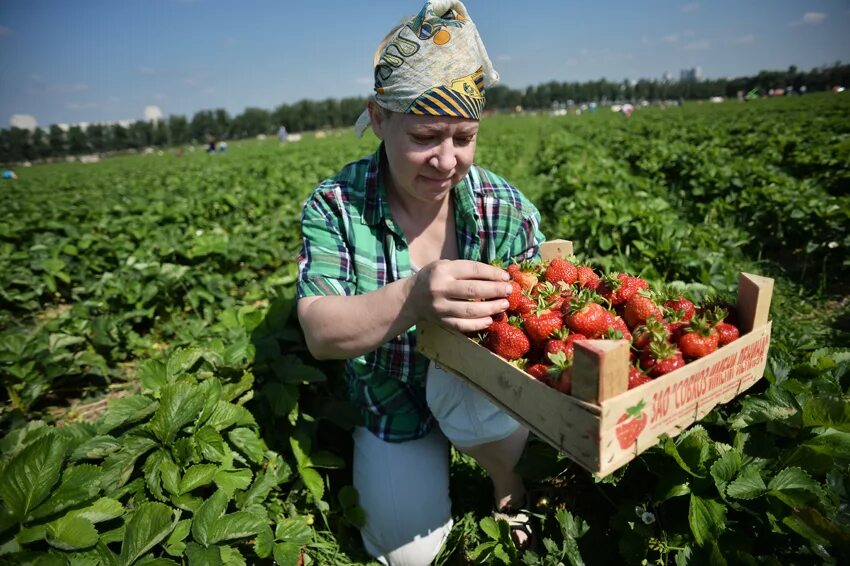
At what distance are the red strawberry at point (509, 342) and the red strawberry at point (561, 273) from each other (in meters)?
0.33

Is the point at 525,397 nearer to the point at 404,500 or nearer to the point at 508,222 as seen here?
the point at 508,222

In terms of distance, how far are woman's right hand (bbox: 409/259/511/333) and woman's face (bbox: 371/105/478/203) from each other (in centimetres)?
54

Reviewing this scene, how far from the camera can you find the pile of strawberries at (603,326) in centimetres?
119

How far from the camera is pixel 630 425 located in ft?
3.46

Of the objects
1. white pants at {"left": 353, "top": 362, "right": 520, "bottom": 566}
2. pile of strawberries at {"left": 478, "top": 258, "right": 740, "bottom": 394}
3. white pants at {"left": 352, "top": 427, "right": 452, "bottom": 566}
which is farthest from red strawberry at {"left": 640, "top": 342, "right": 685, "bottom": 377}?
white pants at {"left": 352, "top": 427, "right": 452, "bottom": 566}

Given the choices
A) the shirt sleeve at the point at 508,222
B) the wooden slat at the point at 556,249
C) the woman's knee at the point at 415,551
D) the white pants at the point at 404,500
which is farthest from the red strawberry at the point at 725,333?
the woman's knee at the point at 415,551

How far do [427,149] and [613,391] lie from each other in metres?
1.08

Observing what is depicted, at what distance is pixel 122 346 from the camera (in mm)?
3936

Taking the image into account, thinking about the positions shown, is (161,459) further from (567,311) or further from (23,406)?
(23,406)

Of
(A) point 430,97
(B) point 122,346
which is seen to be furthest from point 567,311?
(B) point 122,346

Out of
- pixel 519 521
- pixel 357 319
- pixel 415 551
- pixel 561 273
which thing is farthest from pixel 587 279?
pixel 415 551

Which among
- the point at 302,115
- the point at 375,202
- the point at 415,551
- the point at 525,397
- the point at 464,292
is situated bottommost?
the point at 415,551

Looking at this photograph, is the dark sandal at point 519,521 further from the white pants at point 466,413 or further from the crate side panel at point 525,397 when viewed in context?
the crate side panel at point 525,397

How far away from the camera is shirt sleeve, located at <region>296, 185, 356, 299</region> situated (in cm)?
180
